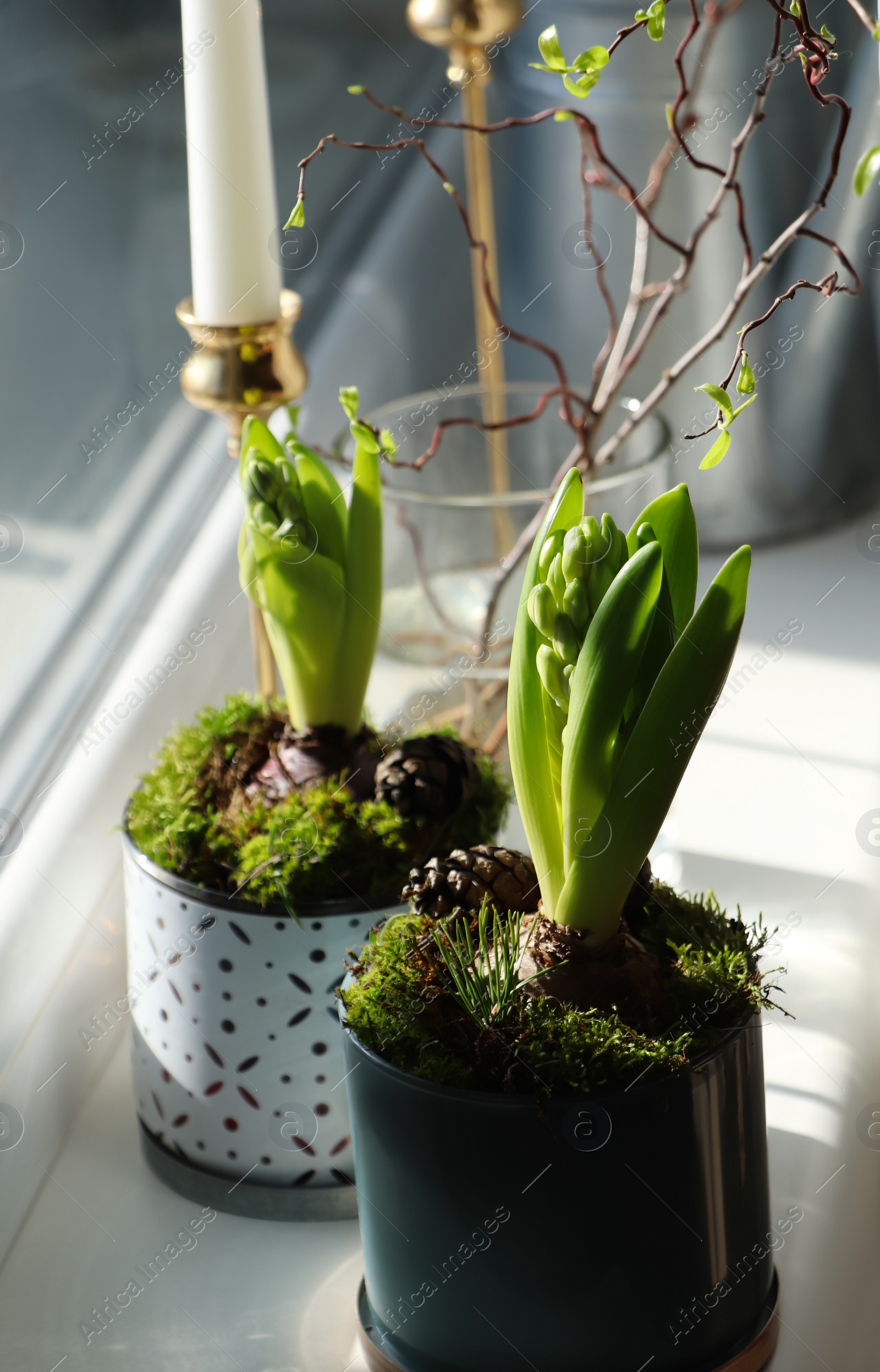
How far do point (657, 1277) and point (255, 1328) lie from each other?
0.16 metres

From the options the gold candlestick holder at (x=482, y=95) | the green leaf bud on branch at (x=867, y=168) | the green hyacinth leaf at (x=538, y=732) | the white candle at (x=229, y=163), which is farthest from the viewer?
the gold candlestick holder at (x=482, y=95)

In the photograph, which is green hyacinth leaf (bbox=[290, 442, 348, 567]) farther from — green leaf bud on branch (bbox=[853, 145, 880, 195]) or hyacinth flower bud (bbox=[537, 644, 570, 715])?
green leaf bud on branch (bbox=[853, 145, 880, 195])

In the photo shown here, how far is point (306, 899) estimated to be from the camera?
0.42 metres

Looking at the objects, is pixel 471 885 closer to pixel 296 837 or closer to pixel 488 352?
pixel 296 837

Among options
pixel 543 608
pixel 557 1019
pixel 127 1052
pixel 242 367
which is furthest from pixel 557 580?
pixel 127 1052

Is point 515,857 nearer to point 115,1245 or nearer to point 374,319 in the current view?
point 115,1245

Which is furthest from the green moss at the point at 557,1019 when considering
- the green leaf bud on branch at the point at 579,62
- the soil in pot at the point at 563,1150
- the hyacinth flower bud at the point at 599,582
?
the green leaf bud on branch at the point at 579,62

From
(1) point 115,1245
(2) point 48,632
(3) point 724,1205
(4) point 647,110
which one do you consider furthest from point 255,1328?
(4) point 647,110

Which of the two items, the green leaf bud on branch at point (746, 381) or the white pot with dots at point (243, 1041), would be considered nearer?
the green leaf bud on branch at point (746, 381)

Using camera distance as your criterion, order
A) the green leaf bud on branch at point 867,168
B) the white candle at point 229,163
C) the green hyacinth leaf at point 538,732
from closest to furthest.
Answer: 1. the green leaf bud on branch at point 867,168
2. the green hyacinth leaf at point 538,732
3. the white candle at point 229,163

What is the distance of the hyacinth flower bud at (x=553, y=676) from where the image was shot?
337 mm

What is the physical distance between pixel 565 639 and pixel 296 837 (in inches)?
5.3

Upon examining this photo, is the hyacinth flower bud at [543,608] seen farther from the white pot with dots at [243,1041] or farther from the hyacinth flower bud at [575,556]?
the white pot with dots at [243,1041]

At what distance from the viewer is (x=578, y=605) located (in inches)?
13.0
